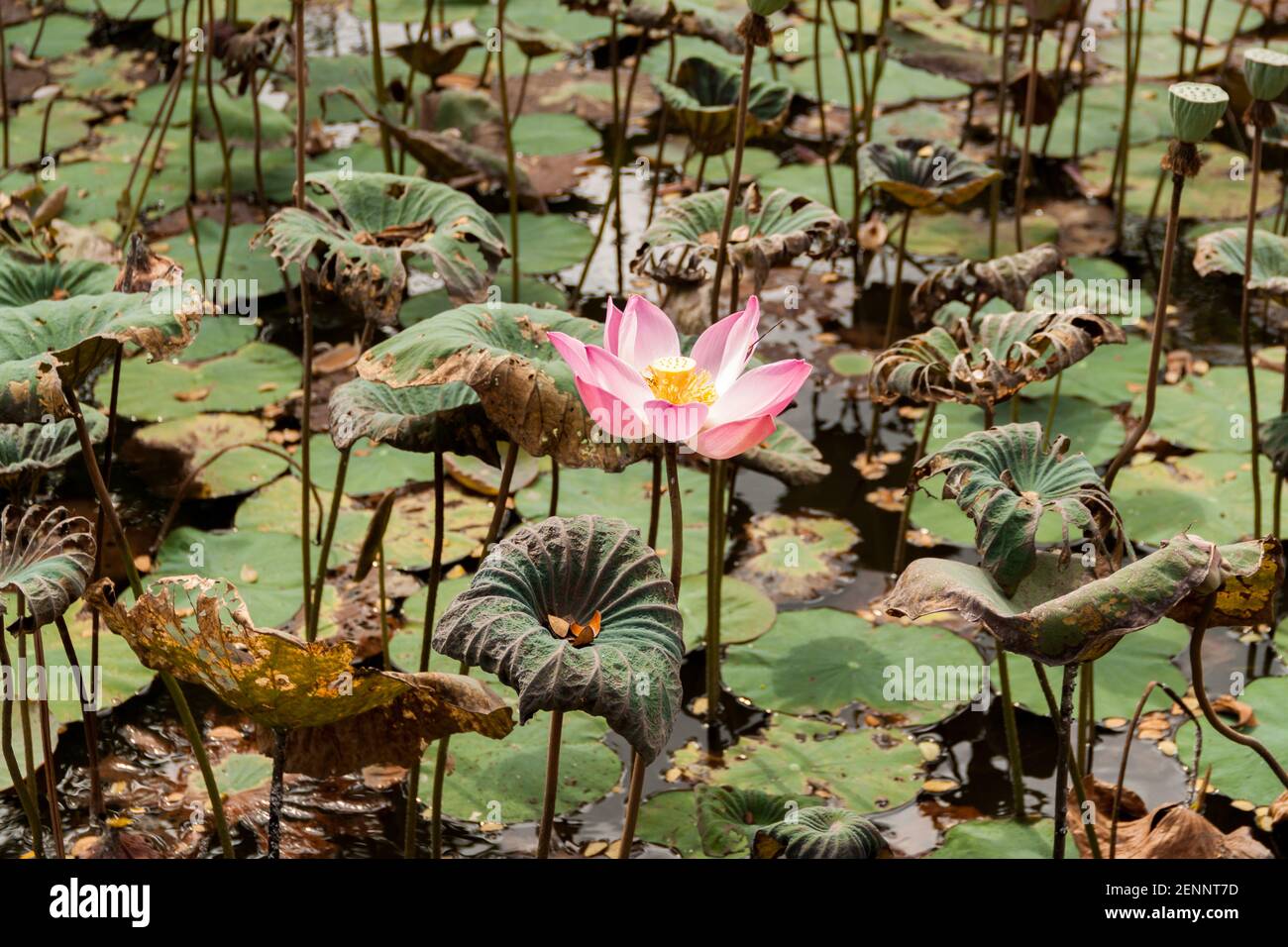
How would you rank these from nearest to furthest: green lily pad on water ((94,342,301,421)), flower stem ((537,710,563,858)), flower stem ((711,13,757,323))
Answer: flower stem ((537,710,563,858)), flower stem ((711,13,757,323)), green lily pad on water ((94,342,301,421))

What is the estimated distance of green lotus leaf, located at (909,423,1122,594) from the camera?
2.18 m

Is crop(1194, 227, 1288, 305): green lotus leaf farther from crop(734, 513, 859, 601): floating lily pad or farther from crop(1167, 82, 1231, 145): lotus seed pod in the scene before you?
crop(734, 513, 859, 601): floating lily pad

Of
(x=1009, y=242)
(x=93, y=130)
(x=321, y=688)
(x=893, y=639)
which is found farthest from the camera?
(x=93, y=130)

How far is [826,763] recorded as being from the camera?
323 cm

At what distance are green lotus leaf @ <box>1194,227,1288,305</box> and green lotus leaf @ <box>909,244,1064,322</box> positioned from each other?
33cm

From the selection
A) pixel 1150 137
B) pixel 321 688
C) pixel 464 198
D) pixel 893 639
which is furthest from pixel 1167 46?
pixel 321 688

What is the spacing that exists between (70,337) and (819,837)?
4.78 ft

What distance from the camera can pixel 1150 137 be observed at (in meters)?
6.30

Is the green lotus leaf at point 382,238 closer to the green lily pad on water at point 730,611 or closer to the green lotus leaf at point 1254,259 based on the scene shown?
the green lily pad on water at point 730,611

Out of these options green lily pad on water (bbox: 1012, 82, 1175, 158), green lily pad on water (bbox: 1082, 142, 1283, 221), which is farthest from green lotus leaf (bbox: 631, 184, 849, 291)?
green lily pad on water (bbox: 1012, 82, 1175, 158)

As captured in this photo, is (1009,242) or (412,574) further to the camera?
(1009,242)
